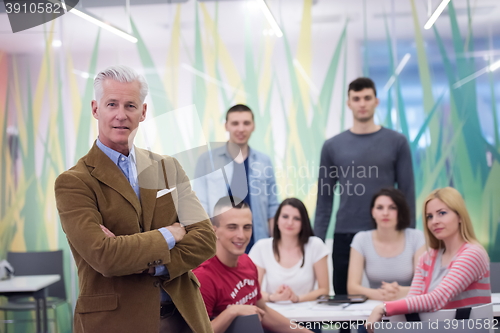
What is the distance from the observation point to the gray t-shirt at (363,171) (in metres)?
3.46

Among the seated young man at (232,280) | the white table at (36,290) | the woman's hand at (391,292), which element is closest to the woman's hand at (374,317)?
the seated young man at (232,280)

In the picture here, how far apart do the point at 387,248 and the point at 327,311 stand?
86 centimetres

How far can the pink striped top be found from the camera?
223 centimetres

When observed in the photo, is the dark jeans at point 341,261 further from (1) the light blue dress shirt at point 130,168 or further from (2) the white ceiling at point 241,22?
(1) the light blue dress shirt at point 130,168

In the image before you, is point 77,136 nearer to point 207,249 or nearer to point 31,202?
point 31,202

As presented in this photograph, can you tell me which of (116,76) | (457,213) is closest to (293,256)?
(457,213)

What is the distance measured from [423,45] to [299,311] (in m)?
2.73

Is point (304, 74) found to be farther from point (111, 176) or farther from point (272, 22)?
point (111, 176)

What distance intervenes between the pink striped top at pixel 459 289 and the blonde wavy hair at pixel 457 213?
66 millimetres

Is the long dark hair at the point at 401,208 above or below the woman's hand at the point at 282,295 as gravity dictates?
above

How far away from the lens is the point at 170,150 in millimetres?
1435

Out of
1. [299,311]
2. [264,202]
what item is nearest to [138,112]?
[299,311]

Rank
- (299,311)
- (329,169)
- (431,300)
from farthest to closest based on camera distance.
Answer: (329,169) < (299,311) < (431,300)

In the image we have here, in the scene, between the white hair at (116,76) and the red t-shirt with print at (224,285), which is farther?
the red t-shirt with print at (224,285)
